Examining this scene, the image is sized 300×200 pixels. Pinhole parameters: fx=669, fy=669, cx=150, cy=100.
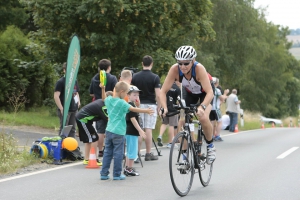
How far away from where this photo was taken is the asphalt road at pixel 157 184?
858cm

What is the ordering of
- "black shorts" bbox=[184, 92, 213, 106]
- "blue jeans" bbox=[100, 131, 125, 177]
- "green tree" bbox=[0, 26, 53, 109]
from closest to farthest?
"black shorts" bbox=[184, 92, 213, 106] < "blue jeans" bbox=[100, 131, 125, 177] < "green tree" bbox=[0, 26, 53, 109]

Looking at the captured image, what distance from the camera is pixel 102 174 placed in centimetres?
1002

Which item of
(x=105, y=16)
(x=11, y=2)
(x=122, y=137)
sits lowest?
(x=122, y=137)

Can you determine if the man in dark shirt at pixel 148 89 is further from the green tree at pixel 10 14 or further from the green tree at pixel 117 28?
the green tree at pixel 10 14

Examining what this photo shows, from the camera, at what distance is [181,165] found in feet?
27.5

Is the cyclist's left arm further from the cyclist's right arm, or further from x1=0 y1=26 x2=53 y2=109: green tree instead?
x1=0 y1=26 x2=53 y2=109: green tree

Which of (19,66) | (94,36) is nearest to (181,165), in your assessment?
(94,36)

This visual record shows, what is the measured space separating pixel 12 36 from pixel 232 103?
8.75 m

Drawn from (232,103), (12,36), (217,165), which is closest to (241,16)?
(232,103)

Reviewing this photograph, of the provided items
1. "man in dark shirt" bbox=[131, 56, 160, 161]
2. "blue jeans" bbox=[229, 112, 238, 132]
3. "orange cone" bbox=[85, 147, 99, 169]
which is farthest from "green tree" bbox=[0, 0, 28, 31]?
"orange cone" bbox=[85, 147, 99, 169]

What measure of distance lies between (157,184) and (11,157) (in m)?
3.26

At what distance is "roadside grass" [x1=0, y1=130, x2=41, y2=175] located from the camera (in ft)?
36.3

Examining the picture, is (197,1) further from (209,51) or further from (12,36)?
(209,51)

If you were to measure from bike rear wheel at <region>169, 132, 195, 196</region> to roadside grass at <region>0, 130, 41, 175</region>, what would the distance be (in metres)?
3.59
